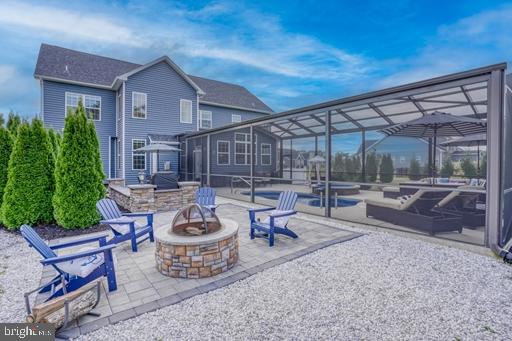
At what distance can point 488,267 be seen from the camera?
3.68m

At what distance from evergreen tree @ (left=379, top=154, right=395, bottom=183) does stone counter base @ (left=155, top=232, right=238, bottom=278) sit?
8.41m

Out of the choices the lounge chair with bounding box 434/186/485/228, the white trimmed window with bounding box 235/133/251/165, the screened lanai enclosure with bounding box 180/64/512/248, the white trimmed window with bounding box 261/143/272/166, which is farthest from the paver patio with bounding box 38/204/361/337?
the white trimmed window with bounding box 235/133/251/165

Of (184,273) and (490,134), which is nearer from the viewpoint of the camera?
(184,273)

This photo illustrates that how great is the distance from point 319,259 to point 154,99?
13572 mm

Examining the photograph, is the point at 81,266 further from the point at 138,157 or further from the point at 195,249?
the point at 138,157

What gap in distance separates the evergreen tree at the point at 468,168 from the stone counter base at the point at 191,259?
362 inches

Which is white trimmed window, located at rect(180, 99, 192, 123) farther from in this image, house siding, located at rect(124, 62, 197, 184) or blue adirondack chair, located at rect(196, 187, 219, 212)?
blue adirondack chair, located at rect(196, 187, 219, 212)

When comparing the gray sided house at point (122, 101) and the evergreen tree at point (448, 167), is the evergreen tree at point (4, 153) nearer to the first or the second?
the gray sided house at point (122, 101)

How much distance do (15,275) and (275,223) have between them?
4041 millimetres

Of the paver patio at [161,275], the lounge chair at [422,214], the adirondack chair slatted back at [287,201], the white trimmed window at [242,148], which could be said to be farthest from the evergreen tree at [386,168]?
the white trimmed window at [242,148]

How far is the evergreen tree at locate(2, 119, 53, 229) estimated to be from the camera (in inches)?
212

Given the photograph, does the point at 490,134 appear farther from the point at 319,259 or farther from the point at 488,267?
the point at 319,259

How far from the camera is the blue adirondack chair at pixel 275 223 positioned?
4.70 m

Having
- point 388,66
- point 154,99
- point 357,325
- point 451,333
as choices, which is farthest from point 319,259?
point 388,66
